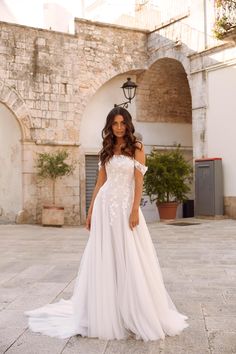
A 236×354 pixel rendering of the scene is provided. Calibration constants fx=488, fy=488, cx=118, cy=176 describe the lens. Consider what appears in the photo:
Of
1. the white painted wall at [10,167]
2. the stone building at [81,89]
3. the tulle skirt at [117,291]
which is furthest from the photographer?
the white painted wall at [10,167]

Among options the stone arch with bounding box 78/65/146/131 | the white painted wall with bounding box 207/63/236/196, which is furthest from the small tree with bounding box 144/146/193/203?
the stone arch with bounding box 78/65/146/131

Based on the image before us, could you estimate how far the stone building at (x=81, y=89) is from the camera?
43.8ft

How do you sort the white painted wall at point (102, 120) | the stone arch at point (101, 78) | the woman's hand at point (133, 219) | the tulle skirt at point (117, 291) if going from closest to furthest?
1. the tulle skirt at point (117, 291)
2. the woman's hand at point (133, 219)
3. the stone arch at point (101, 78)
4. the white painted wall at point (102, 120)

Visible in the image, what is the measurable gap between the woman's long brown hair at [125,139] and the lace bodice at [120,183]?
0.05 meters

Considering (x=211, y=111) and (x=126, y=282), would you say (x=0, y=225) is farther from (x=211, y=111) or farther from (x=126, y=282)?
(x=126, y=282)

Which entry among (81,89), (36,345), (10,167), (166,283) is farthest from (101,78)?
(36,345)

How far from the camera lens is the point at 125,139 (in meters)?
3.63

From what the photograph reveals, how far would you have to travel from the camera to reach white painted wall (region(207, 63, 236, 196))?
12.8 metres

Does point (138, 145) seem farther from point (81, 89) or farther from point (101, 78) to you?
point (101, 78)

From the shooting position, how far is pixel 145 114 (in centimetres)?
1648

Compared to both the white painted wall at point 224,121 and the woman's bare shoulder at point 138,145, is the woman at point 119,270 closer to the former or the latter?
the woman's bare shoulder at point 138,145

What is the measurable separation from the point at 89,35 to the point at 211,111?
441cm

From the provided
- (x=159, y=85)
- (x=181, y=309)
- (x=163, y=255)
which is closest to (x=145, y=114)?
(x=159, y=85)

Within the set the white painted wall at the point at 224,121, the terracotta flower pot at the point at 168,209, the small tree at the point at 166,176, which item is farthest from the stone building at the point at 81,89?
the terracotta flower pot at the point at 168,209
